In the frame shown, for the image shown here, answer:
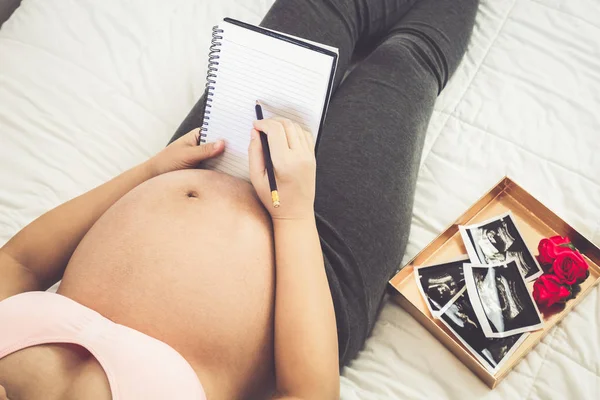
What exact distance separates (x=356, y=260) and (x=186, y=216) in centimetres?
28

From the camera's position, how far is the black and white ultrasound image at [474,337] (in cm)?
82

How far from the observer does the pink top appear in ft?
2.00

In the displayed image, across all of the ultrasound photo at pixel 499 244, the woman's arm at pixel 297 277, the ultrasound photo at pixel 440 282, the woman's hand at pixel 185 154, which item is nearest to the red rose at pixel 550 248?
the ultrasound photo at pixel 499 244

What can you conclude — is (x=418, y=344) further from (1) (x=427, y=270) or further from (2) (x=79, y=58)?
(2) (x=79, y=58)

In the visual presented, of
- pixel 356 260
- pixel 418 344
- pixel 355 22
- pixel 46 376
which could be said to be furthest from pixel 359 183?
pixel 46 376

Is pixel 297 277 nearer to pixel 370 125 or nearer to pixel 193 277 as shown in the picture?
pixel 193 277

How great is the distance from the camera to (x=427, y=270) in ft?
3.03

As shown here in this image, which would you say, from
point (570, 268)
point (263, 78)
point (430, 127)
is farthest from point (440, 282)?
point (263, 78)

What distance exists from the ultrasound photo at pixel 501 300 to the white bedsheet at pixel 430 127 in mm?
52

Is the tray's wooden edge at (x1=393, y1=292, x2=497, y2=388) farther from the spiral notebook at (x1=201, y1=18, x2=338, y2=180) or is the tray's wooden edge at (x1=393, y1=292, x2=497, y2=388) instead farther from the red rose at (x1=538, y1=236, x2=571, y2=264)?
the spiral notebook at (x1=201, y1=18, x2=338, y2=180)

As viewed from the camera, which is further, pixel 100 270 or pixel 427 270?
pixel 427 270

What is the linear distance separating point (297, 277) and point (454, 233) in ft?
1.24

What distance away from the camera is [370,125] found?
942mm

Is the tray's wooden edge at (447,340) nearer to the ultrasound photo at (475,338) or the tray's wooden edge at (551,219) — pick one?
the ultrasound photo at (475,338)
